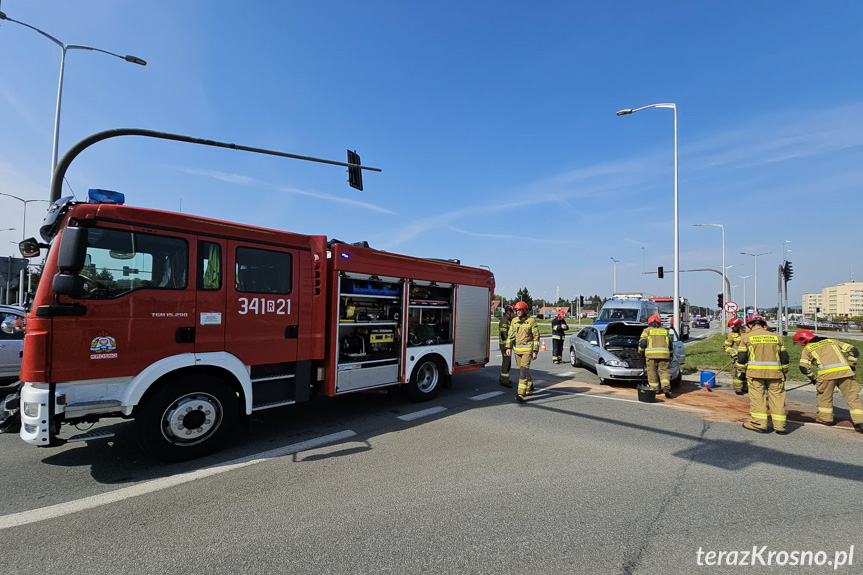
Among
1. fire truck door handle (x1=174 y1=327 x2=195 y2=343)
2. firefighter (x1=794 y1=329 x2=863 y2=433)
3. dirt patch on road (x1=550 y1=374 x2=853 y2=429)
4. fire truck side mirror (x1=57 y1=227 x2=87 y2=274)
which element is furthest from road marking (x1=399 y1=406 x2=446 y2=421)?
firefighter (x1=794 y1=329 x2=863 y2=433)

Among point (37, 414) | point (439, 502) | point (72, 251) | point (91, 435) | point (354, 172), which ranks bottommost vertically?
point (439, 502)

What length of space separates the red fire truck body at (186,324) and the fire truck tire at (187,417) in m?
0.01

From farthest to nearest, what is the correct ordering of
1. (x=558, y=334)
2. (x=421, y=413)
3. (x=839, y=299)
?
1. (x=839, y=299)
2. (x=558, y=334)
3. (x=421, y=413)

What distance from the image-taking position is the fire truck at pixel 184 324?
12.6 feet

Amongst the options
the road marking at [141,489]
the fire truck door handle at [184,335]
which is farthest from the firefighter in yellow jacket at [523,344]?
the fire truck door handle at [184,335]

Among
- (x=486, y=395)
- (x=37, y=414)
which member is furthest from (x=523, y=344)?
(x=37, y=414)

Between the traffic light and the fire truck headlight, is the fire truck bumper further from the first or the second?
the traffic light

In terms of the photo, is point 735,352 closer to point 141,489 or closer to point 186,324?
point 186,324

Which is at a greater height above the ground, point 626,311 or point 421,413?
point 626,311

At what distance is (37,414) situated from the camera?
377 centimetres

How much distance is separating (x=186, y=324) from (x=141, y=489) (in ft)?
5.30

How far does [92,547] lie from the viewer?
115 inches

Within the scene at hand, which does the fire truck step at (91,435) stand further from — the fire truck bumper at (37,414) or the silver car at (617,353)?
the silver car at (617,353)

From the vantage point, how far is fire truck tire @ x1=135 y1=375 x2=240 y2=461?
4.26 m
